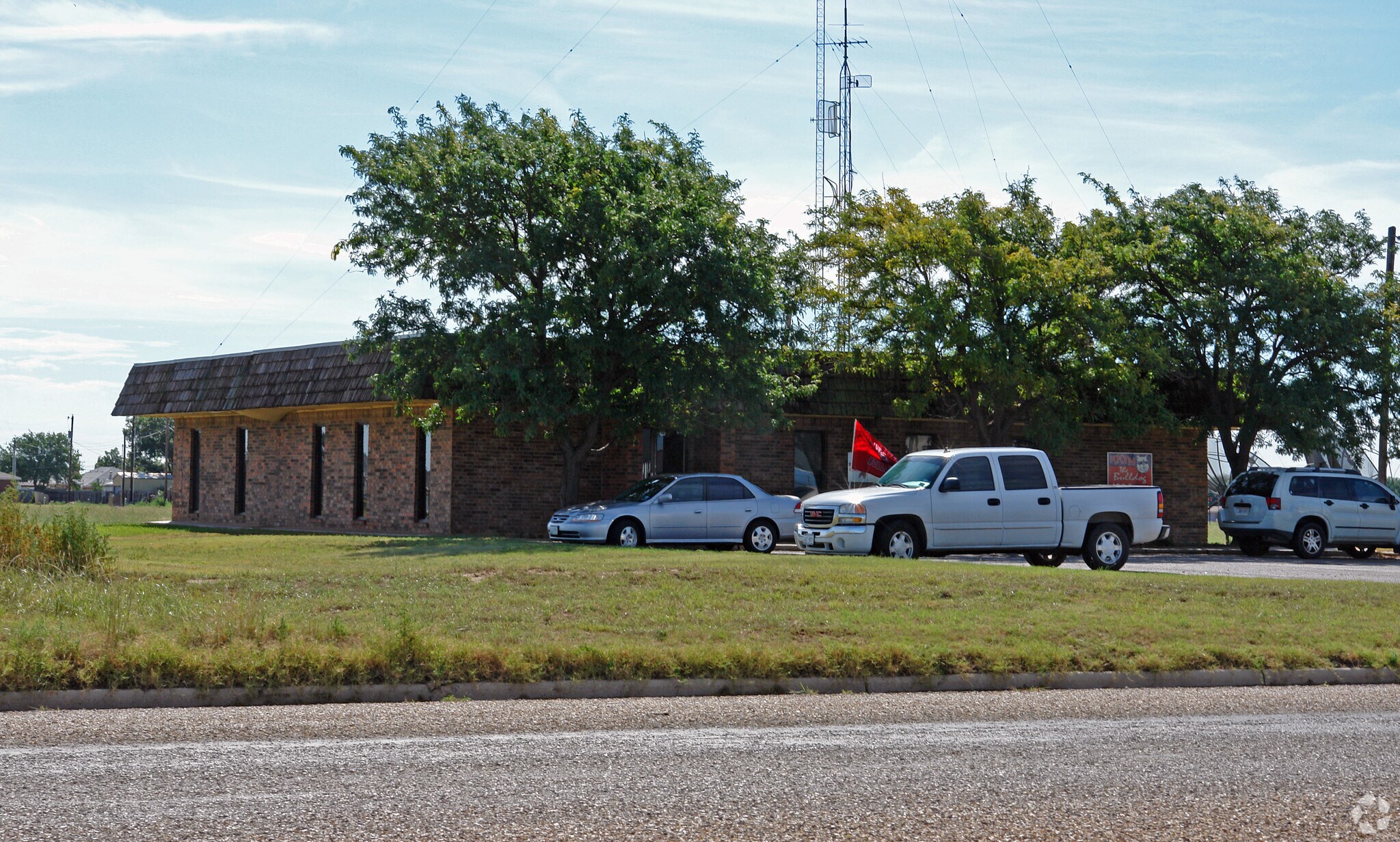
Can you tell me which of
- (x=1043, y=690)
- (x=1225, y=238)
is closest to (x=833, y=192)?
(x=1225, y=238)

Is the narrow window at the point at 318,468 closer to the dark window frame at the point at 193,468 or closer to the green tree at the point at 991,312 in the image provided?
the dark window frame at the point at 193,468

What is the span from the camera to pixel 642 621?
38.4 ft

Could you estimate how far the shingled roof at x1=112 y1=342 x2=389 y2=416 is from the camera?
28766 millimetres

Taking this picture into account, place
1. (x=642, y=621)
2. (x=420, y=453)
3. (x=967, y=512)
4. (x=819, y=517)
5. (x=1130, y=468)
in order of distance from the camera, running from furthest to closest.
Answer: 1. (x=1130, y=468)
2. (x=420, y=453)
3. (x=819, y=517)
4. (x=967, y=512)
5. (x=642, y=621)

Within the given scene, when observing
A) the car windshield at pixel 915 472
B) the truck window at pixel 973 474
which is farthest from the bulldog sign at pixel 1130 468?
the truck window at pixel 973 474

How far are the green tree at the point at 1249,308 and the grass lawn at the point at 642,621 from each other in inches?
641

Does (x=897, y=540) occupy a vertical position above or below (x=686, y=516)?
below

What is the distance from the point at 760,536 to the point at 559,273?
682cm

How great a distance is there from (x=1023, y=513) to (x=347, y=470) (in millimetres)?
17530

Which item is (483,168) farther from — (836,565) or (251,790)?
(251,790)

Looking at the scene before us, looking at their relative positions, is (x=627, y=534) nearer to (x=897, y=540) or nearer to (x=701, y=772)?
(x=897, y=540)

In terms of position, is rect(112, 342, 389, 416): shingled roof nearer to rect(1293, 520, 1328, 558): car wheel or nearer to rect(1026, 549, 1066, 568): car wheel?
rect(1026, 549, 1066, 568): car wheel

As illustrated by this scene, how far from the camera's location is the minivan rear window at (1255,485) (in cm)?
2800

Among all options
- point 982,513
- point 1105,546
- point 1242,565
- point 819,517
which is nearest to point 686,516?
point 819,517
